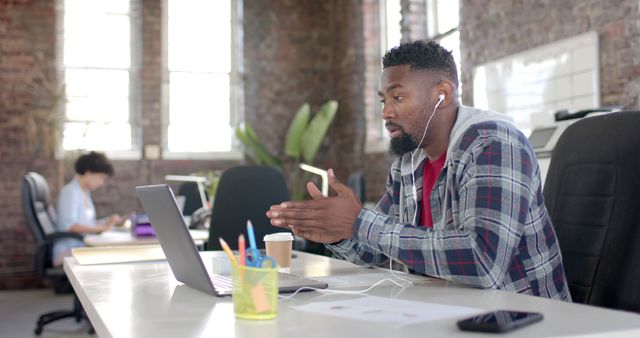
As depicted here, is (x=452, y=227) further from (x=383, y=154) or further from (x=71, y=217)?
(x=383, y=154)

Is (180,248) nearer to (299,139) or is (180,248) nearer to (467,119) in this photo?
(467,119)

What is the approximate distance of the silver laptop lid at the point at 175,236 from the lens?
1.54m

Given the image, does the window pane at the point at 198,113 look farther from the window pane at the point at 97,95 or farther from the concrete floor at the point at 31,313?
the concrete floor at the point at 31,313

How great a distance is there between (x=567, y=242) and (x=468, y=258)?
42cm

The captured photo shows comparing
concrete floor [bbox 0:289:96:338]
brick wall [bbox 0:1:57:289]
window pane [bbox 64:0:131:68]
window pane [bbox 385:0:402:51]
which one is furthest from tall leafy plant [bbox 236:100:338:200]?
concrete floor [bbox 0:289:96:338]

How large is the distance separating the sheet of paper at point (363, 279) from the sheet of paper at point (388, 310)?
260 mm

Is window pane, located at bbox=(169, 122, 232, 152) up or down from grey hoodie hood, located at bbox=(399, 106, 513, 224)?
up

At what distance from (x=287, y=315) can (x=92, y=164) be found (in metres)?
4.49

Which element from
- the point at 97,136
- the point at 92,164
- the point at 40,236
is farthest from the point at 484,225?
the point at 97,136

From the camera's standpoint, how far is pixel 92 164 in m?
5.45

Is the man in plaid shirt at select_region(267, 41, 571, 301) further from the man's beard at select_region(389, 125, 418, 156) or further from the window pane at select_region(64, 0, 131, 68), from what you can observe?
the window pane at select_region(64, 0, 131, 68)

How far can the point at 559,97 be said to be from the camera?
4867 millimetres

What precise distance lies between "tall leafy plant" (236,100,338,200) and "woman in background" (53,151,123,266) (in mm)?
2384

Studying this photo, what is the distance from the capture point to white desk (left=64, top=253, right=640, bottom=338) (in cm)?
109
